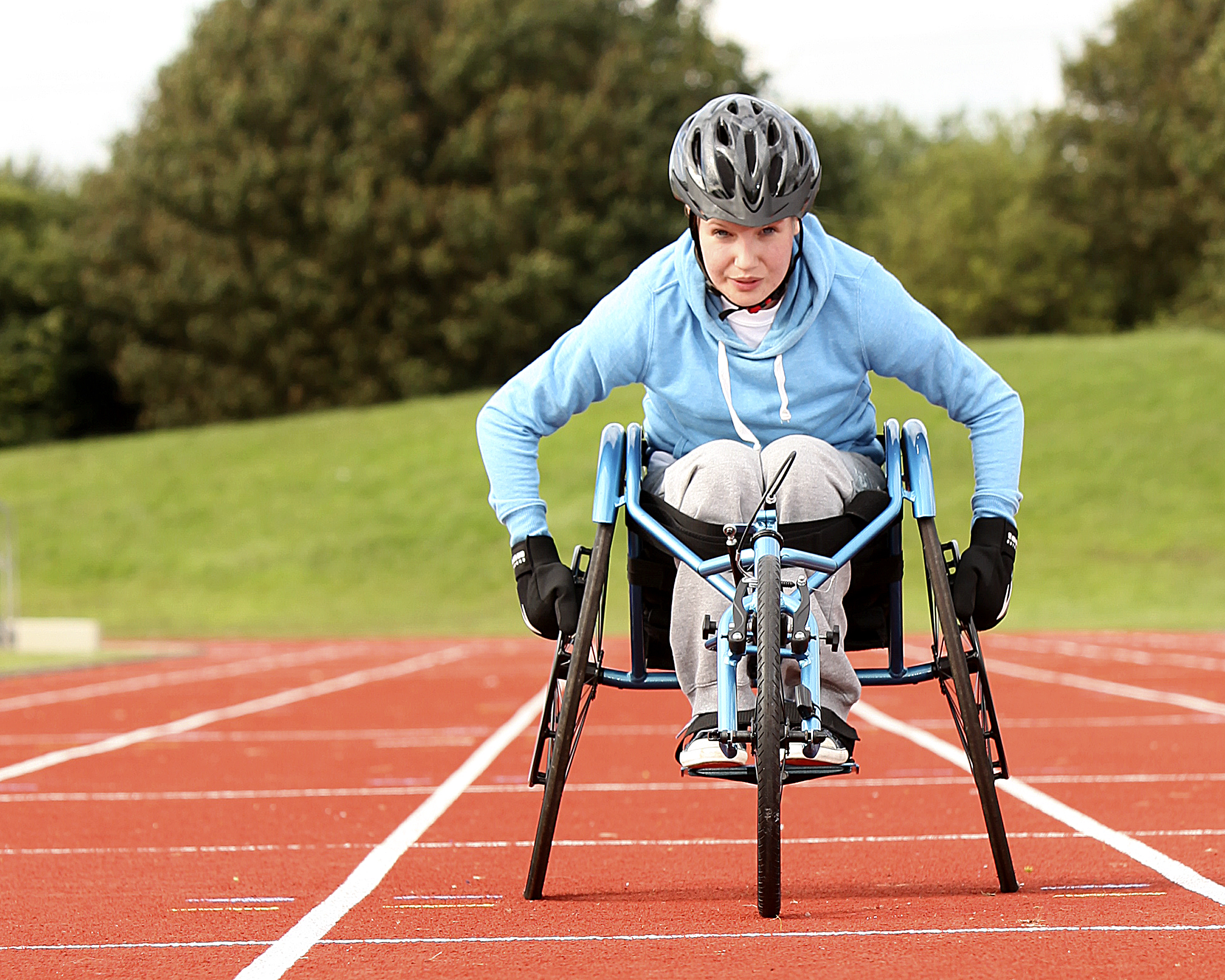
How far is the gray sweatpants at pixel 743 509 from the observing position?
4430 mm

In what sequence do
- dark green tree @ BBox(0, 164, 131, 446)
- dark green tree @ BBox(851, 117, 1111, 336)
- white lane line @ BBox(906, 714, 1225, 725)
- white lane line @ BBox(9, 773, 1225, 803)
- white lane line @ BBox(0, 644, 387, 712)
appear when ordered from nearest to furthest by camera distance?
white lane line @ BBox(9, 773, 1225, 803)
white lane line @ BBox(906, 714, 1225, 725)
white lane line @ BBox(0, 644, 387, 712)
dark green tree @ BBox(0, 164, 131, 446)
dark green tree @ BBox(851, 117, 1111, 336)

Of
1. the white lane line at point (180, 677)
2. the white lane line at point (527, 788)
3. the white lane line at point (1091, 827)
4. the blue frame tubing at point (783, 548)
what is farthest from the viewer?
the white lane line at point (180, 677)

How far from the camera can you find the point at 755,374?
4.53 metres

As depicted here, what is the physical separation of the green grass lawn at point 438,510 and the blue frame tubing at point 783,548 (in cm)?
2337

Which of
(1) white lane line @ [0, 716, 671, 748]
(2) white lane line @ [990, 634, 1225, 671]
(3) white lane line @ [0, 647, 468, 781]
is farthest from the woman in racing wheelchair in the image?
(2) white lane line @ [990, 634, 1225, 671]

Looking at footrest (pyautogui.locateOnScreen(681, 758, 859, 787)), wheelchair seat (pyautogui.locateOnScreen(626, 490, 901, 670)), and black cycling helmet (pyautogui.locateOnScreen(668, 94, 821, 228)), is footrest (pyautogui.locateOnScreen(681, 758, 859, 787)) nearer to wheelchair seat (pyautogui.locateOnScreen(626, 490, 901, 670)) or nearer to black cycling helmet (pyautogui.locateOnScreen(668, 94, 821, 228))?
wheelchair seat (pyautogui.locateOnScreen(626, 490, 901, 670))

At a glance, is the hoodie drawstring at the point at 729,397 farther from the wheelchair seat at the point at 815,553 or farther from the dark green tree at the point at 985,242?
the dark green tree at the point at 985,242

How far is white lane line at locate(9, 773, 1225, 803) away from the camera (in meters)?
7.78

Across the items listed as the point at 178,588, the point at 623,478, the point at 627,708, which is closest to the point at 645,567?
the point at 623,478

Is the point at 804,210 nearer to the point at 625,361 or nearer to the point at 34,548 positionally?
the point at 625,361

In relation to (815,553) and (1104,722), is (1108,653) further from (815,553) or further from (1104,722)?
(815,553)

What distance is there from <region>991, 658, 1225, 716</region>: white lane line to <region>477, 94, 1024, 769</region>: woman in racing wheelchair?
733cm

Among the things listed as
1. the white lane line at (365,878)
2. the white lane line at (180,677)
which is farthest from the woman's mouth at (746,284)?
the white lane line at (180,677)

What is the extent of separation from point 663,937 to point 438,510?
1389 inches
